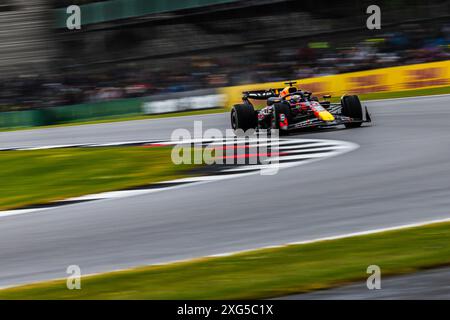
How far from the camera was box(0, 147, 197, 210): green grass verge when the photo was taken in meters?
10.7

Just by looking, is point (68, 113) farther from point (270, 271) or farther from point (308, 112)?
point (270, 271)

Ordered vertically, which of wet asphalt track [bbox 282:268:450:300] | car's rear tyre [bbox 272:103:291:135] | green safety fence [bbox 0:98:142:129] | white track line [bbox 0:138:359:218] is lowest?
wet asphalt track [bbox 282:268:450:300]

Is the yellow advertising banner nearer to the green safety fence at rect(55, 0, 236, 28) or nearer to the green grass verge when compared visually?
the green safety fence at rect(55, 0, 236, 28)

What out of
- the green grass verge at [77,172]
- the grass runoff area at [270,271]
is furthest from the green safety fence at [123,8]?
the grass runoff area at [270,271]

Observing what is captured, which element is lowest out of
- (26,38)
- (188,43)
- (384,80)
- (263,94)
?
(263,94)

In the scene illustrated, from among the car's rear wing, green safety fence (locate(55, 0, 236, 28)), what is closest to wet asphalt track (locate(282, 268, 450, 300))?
the car's rear wing

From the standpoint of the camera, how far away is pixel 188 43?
33031 mm

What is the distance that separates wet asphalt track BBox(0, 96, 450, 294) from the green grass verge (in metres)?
1.31

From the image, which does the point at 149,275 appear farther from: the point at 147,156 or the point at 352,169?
the point at 147,156

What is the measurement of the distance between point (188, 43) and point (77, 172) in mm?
21327

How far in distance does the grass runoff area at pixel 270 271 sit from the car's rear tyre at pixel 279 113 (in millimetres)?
8373

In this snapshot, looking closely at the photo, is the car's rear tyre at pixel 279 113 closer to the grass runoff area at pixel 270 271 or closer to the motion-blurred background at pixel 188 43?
the grass runoff area at pixel 270 271

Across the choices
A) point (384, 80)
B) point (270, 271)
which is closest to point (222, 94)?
point (384, 80)

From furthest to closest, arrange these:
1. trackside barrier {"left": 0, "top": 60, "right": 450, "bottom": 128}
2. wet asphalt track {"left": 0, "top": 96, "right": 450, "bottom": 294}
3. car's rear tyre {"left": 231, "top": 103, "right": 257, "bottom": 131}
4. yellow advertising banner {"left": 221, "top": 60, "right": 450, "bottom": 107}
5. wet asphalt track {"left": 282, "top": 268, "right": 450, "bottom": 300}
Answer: trackside barrier {"left": 0, "top": 60, "right": 450, "bottom": 128}, yellow advertising banner {"left": 221, "top": 60, "right": 450, "bottom": 107}, car's rear tyre {"left": 231, "top": 103, "right": 257, "bottom": 131}, wet asphalt track {"left": 0, "top": 96, "right": 450, "bottom": 294}, wet asphalt track {"left": 282, "top": 268, "right": 450, "bottom": 300}
